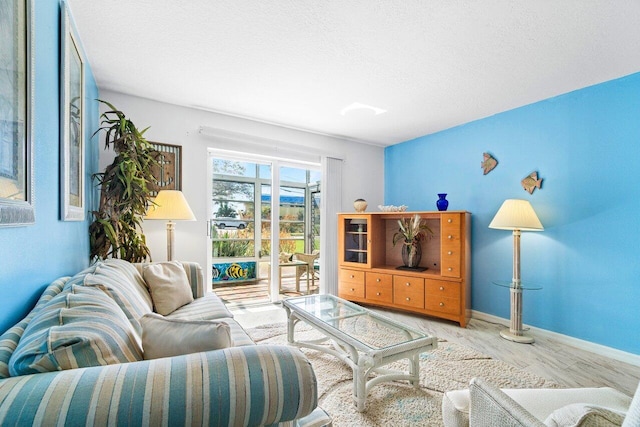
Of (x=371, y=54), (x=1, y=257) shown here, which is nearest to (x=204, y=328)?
(x=1, y=257)

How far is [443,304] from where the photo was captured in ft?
10.5

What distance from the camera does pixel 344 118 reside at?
3514mm

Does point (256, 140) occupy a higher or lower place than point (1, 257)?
higher

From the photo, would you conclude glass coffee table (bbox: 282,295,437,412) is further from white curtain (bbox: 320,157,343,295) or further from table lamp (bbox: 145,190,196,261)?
white curtain (bbox: 320,157,343,295)

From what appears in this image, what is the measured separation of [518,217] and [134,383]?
3120 mm

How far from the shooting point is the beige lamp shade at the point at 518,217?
271cm

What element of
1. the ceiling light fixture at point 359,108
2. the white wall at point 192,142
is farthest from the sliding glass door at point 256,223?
the ceiling light fixture at point 359,108

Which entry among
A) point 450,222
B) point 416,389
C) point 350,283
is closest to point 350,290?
point 350,283

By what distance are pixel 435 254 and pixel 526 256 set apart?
0.98 metres

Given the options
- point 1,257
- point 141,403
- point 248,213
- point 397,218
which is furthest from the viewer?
point 248,213

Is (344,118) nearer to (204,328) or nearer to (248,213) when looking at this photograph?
(248,213)

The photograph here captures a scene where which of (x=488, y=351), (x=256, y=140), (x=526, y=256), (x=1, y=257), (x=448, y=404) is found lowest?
(x=488, y=351)

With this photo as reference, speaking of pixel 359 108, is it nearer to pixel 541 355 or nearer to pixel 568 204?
pixel 568 204

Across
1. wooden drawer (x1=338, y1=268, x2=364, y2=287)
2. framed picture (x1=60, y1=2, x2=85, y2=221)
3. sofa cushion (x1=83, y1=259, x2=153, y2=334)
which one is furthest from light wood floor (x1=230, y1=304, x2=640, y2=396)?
framed picture (x1=60, y1=2, x2=85, y2=221)
